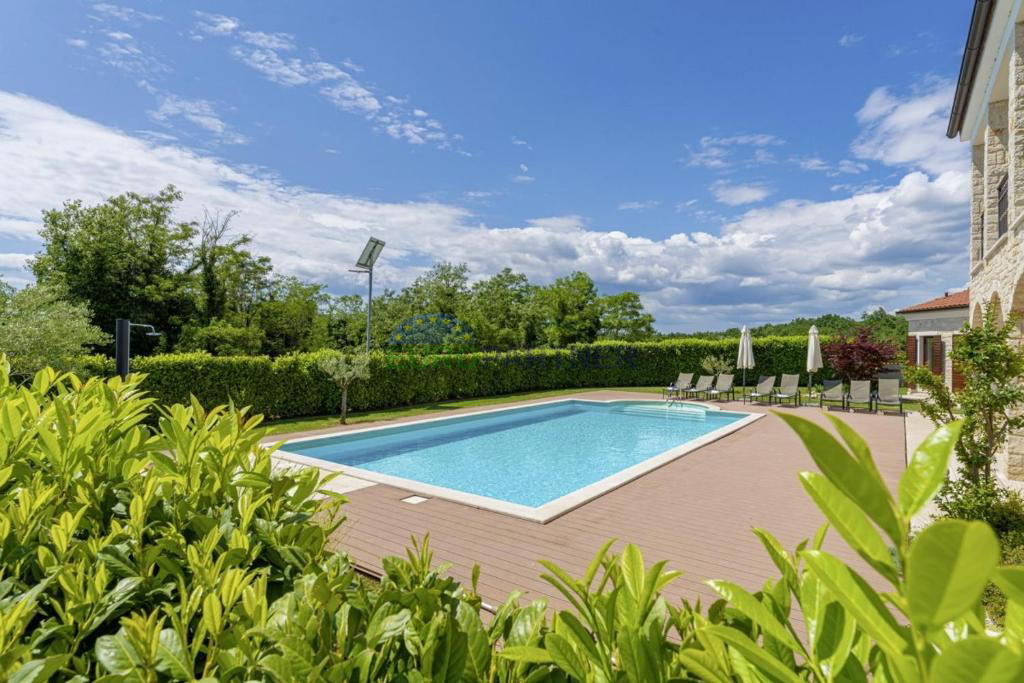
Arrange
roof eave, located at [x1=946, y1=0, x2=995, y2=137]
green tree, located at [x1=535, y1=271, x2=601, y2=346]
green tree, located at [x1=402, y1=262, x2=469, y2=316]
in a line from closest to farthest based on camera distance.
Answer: roof eave, located at [x1=946, y1=0, x2=995, y2=137], green tree, located at [x1=535, y1=271, x2=601, y2=346], green tree, located at [x1=402, y1=262, x2=469, y2=316]

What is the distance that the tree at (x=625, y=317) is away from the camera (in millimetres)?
42000

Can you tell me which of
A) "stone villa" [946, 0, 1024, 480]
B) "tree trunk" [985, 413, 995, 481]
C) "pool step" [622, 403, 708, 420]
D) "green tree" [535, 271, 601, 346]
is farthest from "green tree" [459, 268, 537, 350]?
"tree trunk" [985, 413, 995, 481]

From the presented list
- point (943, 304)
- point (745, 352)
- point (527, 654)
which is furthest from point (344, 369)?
point (943, 304)

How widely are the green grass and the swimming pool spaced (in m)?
1.58

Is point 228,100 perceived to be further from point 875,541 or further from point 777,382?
point 777,382

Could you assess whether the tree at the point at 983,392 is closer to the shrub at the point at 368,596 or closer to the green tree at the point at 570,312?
the shrub at the point at 368,596

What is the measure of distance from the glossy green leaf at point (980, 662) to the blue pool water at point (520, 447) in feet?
27.8

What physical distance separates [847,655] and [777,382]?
27316 millimetres

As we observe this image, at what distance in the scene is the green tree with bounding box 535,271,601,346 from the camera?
4022 cm

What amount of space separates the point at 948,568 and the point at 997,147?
13.7 metres

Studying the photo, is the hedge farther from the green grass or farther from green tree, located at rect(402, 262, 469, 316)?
green tree, located at rect(402, 262, 469, 316)

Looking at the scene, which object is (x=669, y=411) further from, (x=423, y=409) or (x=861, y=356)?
(x=423, y=409)

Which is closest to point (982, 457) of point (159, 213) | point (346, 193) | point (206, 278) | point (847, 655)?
point (847, 655)

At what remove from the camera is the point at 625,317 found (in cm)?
4247
